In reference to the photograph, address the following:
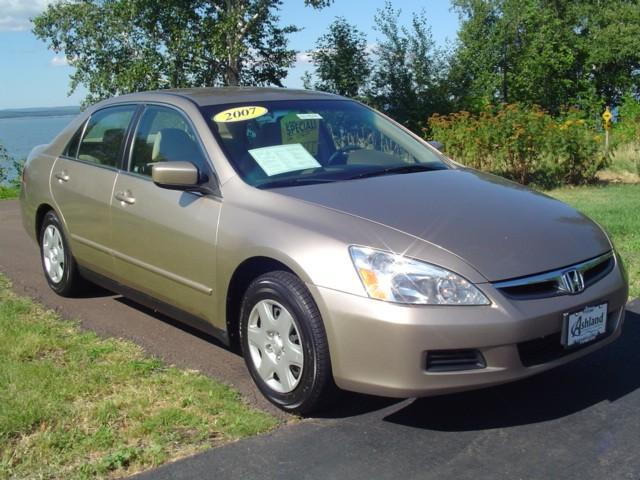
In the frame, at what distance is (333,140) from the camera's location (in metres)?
4.71

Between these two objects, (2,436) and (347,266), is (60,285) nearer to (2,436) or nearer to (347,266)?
(2,436)

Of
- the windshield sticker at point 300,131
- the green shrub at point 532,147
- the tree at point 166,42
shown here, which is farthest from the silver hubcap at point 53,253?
the tree at point 166,42

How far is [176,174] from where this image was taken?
4.16 m

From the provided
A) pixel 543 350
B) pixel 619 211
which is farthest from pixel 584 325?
pixel 619 211

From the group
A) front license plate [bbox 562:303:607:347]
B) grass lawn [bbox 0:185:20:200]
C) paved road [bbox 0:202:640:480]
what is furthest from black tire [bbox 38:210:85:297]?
grass lawn [bbox 0:185:20:200]

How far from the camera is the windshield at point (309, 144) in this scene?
427 centimetres

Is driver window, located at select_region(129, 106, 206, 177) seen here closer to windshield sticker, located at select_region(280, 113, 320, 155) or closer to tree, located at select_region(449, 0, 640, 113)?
windshield sticker, located at select_region(280, 113, 320, 155)

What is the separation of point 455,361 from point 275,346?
93cm

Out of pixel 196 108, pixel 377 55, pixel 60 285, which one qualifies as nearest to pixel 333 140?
pixel 196 108

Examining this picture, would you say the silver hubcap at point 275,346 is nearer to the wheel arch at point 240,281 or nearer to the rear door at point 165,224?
the wheel arch at point 240,281

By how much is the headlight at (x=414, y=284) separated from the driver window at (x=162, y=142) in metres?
1.48

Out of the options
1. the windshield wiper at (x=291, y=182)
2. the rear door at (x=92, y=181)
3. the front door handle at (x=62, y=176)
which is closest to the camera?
the windshield wiper at (x=291, y=182)

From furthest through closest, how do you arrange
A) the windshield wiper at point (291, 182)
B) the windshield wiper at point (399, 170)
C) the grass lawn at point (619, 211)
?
the grass lawn at point (619, 211) → the windshield wiper at point (399, 170) → the windshield wiper at point (291, 182)

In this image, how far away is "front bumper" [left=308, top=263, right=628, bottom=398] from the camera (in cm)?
323
